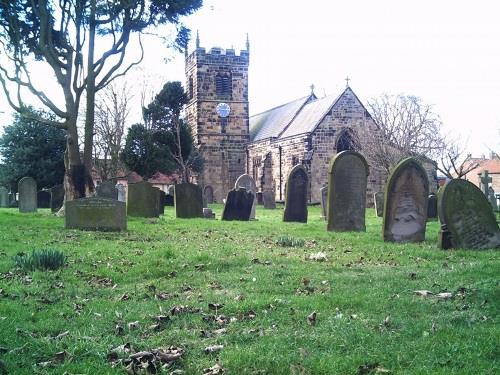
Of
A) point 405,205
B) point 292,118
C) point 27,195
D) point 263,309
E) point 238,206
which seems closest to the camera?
point 263,309

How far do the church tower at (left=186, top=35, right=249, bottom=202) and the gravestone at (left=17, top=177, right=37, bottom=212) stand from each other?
2475 centimetres

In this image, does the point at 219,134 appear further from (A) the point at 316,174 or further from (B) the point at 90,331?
(B) the point at 90,331

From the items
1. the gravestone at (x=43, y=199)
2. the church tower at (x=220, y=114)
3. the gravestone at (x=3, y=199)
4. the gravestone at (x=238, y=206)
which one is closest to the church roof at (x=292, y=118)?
the church tower at (x=220, y=114)

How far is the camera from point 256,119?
52625 millimetres

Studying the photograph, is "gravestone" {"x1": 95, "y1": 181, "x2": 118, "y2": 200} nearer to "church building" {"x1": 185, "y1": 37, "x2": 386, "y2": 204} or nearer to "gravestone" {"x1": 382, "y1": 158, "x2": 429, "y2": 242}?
"gravestone" {"x1": 382, "y1": 158, "x2": 429, "y2": 242}

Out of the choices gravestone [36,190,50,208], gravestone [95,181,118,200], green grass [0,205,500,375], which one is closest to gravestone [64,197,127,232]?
green grass [0,205,500,375]

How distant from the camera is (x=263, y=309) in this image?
4.87 meters

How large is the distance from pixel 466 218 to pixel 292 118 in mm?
33684

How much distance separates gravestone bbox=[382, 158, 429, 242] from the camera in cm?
1002

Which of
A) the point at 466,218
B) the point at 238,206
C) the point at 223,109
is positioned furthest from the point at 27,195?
the point at 223,109

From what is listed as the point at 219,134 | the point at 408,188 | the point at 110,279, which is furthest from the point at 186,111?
the point at 110,279

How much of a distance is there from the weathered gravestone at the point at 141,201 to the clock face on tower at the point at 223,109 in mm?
29938

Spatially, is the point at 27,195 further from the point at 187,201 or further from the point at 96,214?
the point at 96,214

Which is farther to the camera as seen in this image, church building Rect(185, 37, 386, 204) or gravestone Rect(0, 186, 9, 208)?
church building Rect(185, 37, 386, 204)
